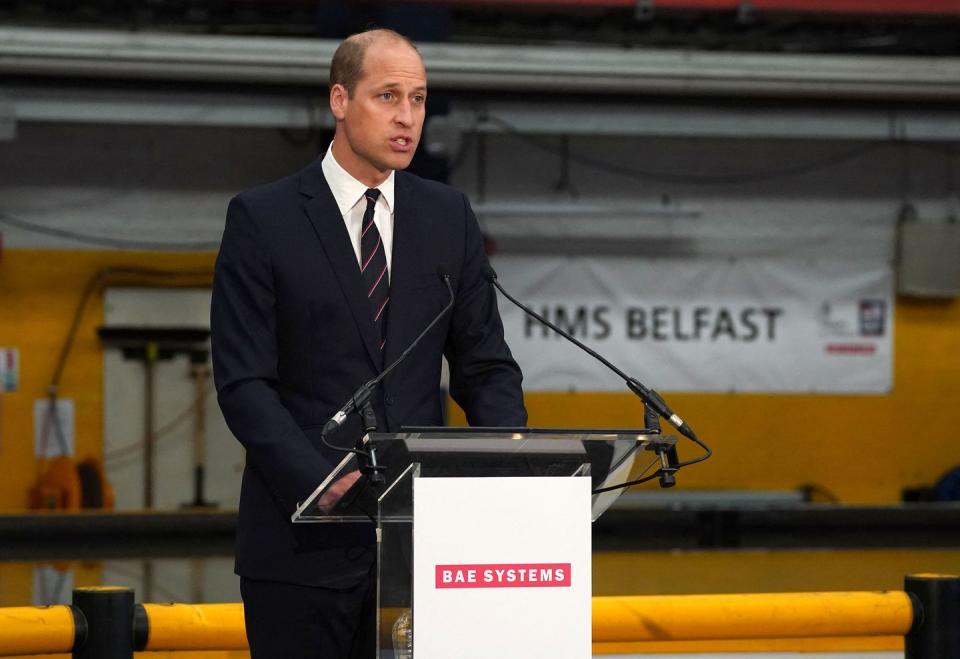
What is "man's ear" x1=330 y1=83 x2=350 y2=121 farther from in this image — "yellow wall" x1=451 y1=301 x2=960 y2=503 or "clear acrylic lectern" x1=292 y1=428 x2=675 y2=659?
"yellow wall" x1=451 y1=301 x2=960 y2=503

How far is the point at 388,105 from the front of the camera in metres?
2.00

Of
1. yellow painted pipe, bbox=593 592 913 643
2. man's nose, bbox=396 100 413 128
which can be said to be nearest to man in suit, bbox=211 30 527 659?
man's nose, bbox=396 100 413 128

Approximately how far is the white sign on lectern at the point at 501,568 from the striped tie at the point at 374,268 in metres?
0.38

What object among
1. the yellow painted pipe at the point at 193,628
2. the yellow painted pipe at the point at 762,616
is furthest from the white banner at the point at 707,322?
the yellow painted pipe at the point at 193,628

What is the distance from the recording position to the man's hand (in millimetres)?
1727

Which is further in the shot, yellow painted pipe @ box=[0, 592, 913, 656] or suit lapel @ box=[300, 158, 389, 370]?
yellow painted pipe @ box=[0, 592, 913, 656]

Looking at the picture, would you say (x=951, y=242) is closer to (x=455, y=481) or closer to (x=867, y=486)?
(x=867, y=486)

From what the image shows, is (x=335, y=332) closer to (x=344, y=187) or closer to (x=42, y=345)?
(x=344, y=187)

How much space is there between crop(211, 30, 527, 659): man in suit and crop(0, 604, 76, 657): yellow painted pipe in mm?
679

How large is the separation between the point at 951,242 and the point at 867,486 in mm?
1520

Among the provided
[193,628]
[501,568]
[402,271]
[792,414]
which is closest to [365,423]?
[501,568]

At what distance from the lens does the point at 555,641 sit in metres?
1.71

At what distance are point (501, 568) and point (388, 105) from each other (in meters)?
0.70

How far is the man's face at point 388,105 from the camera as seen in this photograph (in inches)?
78.5
